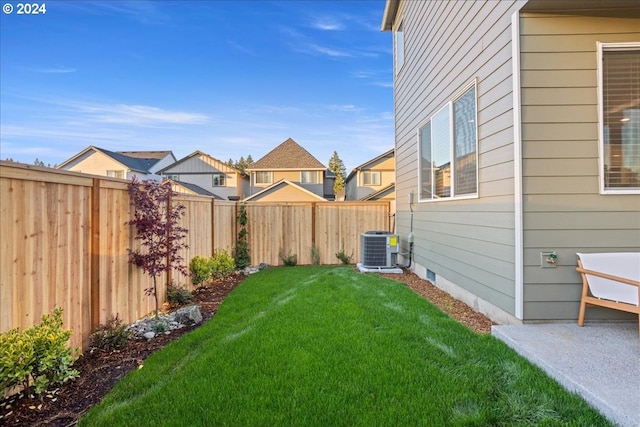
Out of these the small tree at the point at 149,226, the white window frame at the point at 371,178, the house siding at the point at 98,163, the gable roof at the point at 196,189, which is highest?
the house siding at the point at 98,163

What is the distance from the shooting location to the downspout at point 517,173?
10.7 ft

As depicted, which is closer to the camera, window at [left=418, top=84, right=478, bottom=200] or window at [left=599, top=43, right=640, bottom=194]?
window at [left=599, top=43, right=640, bottom=194]

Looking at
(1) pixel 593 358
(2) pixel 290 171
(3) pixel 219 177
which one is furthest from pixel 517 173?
(3) pixel 219 177

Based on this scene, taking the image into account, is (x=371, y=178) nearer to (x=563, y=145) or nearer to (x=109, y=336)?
(x=563, y=145)

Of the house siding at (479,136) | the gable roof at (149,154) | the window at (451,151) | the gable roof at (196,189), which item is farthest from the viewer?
the gable roof at (149,154)

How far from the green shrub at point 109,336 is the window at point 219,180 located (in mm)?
22898

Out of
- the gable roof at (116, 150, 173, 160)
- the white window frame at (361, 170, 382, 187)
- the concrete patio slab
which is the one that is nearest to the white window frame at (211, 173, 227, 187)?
the gable roof at (116, 150, 173, 160)

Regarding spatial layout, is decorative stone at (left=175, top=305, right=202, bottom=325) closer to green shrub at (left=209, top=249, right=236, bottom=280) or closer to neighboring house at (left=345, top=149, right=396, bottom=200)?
green shrub at (left=209, top=249, right=236, bottom=280)

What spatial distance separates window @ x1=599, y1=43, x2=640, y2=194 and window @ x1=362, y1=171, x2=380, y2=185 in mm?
20534

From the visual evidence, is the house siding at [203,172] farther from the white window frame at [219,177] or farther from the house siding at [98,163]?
the house siding at [98,163]

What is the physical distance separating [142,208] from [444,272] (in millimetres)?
4640

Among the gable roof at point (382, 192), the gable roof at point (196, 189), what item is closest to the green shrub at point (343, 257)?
the gable roof at point (382, 192)

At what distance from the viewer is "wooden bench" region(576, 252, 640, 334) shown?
2.90 m

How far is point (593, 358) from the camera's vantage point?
2.48 meters
